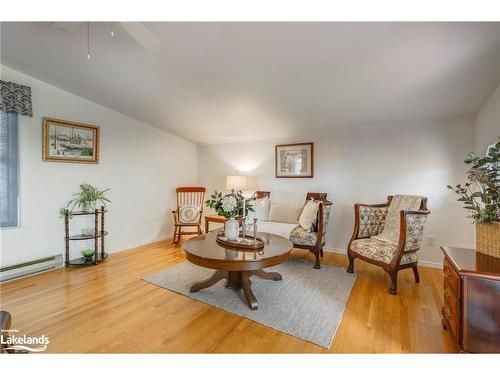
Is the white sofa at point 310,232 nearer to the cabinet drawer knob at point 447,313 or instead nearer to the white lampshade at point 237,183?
the white lampshade at point 237,183

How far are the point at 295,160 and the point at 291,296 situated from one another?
7.77 feet

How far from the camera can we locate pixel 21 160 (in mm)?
2752

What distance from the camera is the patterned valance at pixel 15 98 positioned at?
250 centimetres

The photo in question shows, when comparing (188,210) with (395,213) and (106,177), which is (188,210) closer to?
(106,177)

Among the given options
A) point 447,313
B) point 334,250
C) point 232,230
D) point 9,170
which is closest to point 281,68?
point 232,230

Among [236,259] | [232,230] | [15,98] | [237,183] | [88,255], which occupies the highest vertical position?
[15,98]

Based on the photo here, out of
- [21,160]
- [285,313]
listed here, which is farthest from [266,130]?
[21,160]

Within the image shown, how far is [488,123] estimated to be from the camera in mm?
2389

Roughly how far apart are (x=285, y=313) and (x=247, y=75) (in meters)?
2.28

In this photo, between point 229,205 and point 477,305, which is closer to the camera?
point 477,305

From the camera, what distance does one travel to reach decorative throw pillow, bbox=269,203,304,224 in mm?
3572
